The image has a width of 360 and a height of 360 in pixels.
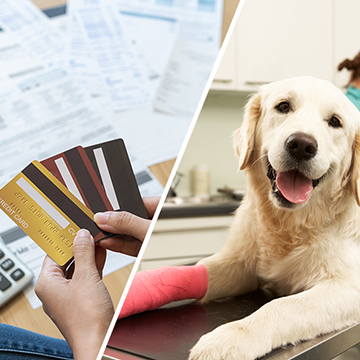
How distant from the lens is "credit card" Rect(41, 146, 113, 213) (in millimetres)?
571

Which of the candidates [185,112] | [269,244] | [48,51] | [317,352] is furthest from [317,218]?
[48,51]

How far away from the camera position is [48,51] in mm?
1285

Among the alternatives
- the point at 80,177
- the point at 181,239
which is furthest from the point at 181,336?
the point at 181,239

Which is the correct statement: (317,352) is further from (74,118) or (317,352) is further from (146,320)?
(74,118)

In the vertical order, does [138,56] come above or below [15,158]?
above

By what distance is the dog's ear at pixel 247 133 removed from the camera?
69cm

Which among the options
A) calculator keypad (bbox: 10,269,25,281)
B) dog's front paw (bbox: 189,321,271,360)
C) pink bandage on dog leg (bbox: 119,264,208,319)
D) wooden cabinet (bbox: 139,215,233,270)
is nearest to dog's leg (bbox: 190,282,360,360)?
dog's front paw (bbox: 189,321,271,360)

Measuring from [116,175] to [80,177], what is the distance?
0.19 feet

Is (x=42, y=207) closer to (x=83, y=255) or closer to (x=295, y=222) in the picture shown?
(x=83, y=255)

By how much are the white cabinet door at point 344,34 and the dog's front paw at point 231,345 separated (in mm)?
1527

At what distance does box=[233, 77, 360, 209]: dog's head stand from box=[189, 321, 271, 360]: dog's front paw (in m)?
0.22

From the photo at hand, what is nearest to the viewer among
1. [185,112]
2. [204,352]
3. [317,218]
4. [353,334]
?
[204,352]

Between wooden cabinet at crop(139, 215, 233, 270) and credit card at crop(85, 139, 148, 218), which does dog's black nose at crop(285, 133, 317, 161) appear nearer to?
credit card at crop(85, 139, 148, 218)

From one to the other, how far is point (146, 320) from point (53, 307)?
0.15 m
